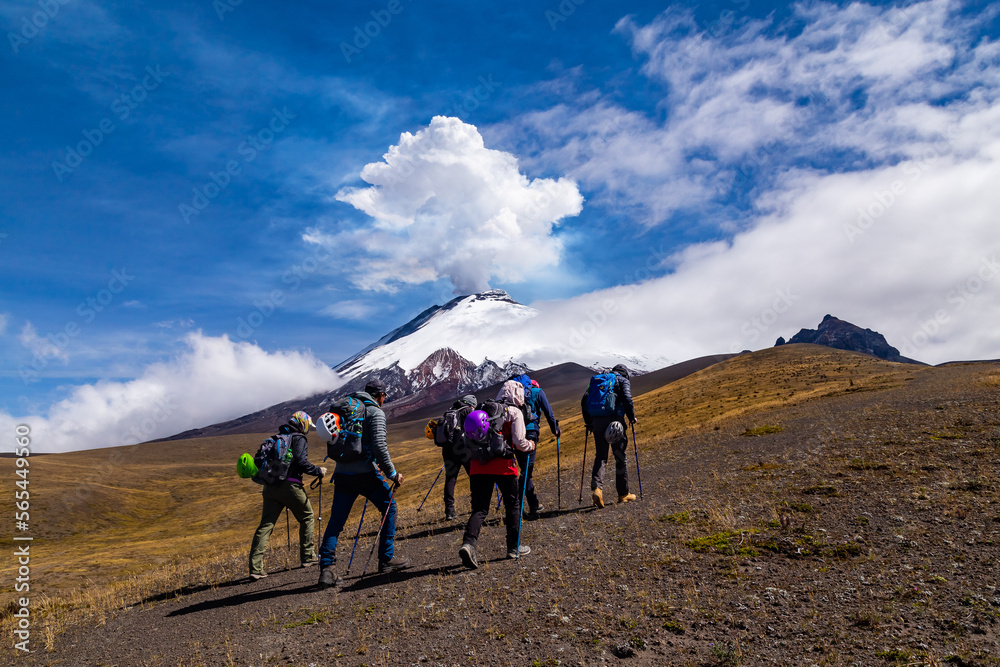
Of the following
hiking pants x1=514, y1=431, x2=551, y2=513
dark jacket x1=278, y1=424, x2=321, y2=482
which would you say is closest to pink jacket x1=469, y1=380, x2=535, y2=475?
hiking pants x1=514, y1=431, x2=551, y2=513

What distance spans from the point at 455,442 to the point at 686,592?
21.1 feet

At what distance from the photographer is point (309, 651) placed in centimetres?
627

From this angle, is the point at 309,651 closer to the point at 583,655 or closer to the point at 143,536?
the point at 583,655

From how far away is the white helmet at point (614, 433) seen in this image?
11414 millimetres

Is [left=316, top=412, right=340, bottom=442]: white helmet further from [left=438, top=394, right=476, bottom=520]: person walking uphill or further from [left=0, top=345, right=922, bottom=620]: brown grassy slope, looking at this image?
[left=0, top=345, right=922, bottom=620]: brown grassy slope

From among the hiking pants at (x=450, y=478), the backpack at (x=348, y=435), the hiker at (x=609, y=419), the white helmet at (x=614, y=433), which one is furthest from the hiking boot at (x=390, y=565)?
the white helmet at (x=614, y=433)

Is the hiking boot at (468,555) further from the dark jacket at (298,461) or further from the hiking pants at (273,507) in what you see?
the hiking pants at (273,507)

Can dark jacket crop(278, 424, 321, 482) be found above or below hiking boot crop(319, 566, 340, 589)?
above

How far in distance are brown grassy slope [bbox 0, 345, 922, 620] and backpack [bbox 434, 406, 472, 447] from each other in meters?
4.31

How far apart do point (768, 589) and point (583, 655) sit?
2.53 metres

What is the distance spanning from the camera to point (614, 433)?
11438 mm

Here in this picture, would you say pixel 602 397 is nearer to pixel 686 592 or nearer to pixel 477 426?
pixel 477 426

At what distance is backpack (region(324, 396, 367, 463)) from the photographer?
870 centimetres

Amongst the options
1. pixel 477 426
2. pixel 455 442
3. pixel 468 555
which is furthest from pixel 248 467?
pixel 477 426
